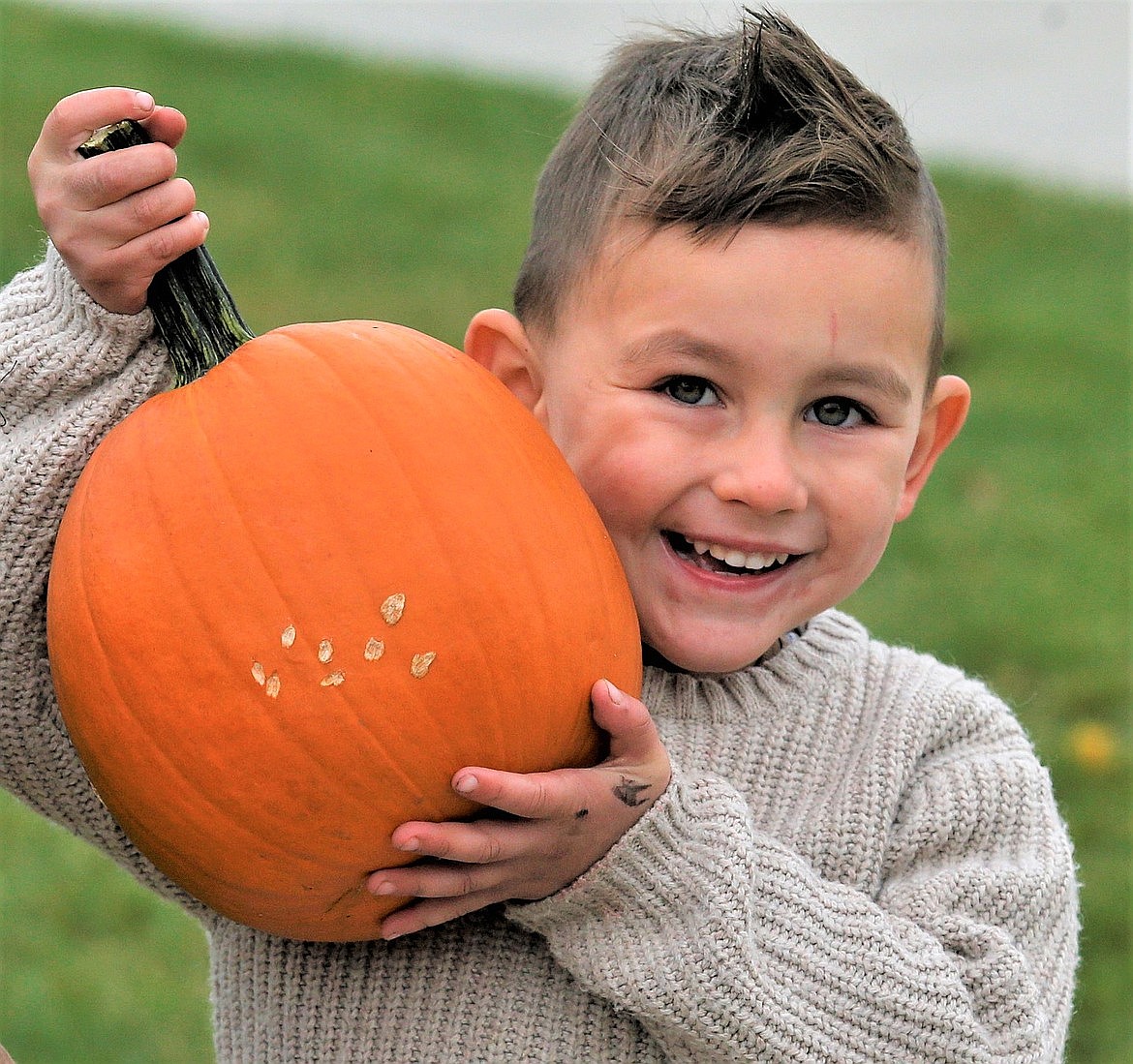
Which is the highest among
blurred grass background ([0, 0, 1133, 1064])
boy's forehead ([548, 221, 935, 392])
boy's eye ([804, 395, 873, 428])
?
boy's forehead ([548, 221, 935, 392])

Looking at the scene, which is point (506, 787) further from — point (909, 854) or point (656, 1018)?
point (909, 854)

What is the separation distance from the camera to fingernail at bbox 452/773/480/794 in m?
1.71

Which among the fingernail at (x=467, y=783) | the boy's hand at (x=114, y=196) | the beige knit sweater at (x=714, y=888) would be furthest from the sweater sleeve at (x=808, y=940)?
the boy's hand at (x=114, y=196)

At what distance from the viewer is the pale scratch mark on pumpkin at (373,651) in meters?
1.71

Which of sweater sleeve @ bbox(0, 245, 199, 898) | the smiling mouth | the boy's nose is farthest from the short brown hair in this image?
sweater sleeve @ bbox(0, 245, 199, 898)

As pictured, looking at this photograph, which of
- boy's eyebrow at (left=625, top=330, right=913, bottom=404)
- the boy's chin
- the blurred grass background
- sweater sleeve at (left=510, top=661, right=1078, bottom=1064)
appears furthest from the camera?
the blurred grass background

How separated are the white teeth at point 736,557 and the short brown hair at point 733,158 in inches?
16.8

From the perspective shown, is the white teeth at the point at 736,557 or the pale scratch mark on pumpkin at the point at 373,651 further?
the white teeth at the point at 736,557

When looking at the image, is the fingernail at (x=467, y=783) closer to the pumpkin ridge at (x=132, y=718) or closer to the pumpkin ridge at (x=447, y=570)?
the pumpkin ridge at (x=447, y=570)

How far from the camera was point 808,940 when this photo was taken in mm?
2002

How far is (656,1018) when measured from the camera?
6.39ft

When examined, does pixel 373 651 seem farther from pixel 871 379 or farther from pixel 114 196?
pixel 871 379

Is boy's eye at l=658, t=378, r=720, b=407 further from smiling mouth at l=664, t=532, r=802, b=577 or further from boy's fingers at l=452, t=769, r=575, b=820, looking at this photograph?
boy's fingers at l=452, t=769, r=575, b=820

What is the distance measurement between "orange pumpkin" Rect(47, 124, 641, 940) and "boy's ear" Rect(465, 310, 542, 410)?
0.42 metres
